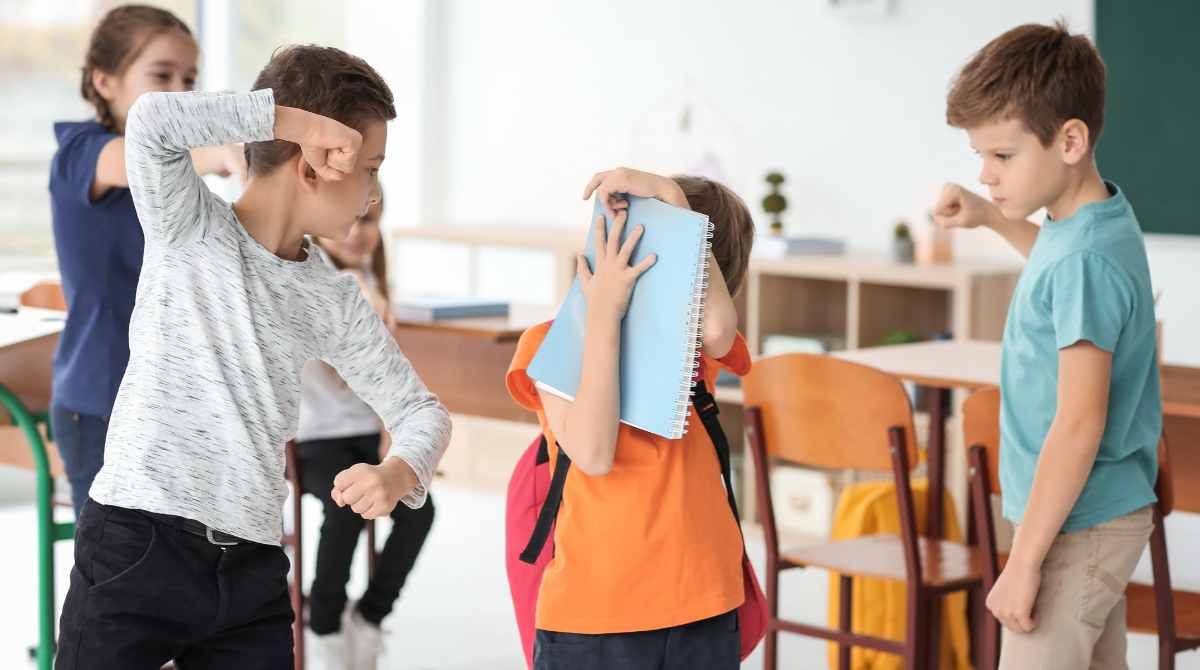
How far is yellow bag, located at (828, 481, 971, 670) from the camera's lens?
3.06m

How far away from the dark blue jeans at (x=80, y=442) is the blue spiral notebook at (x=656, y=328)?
0.95 m

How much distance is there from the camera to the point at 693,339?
1.53m

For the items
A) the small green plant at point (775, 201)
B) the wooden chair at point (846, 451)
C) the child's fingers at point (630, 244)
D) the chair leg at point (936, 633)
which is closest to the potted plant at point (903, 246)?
the small green plant at point (775, 201)

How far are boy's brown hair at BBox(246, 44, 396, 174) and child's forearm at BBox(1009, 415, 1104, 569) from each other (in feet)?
2.77

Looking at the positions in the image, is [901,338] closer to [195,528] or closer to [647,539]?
[647,539]

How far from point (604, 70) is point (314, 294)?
408cm

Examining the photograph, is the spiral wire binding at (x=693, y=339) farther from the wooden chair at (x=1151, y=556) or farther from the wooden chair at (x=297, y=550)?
the wooden chair at (x=297, y=550)

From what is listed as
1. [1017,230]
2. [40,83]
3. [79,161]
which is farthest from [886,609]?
[40,83]

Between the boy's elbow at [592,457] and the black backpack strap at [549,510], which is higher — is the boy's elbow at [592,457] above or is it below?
above

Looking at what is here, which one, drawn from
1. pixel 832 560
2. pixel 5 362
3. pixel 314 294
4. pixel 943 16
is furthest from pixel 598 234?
pixel 943 16

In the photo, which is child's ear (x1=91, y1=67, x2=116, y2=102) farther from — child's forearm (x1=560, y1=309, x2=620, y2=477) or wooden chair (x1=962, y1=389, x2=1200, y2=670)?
wooden chair (x1=962, y1=389, x2=1200, y2=670)

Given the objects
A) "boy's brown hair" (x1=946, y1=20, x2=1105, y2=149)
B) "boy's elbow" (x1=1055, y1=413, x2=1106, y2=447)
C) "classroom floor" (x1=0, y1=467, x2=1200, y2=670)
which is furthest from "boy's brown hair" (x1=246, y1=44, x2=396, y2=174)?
"classroom floor" (x1=0, y1=467, x2=1200, y2=670)

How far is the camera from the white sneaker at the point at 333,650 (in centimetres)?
303

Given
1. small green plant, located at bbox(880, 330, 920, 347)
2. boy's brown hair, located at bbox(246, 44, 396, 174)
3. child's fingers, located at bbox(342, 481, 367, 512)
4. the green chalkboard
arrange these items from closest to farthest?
1. child's fingers, located at bbox(342, 481, 367, 512)
2. boy's brown hair, located at bbox(246, 44, 396, 174)
3. the green chalkboard
4. small green plant, located at bbox(880, 330, 920, 347)
